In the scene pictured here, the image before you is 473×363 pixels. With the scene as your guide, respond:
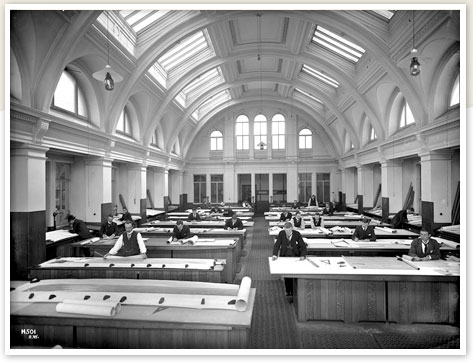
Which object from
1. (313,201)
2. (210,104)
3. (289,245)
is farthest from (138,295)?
(210,104)

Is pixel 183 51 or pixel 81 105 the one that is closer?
pixel 81 105

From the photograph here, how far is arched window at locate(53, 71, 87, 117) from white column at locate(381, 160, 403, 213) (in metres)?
12.6

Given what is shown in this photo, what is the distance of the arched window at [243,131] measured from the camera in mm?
25578

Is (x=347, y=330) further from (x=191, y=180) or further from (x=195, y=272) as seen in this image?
(x=191, y=180)

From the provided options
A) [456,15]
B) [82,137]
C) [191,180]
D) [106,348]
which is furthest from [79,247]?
[191,180]

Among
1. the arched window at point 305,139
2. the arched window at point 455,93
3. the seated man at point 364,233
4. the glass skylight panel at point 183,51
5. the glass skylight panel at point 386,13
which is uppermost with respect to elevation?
the glass skylight panel at point 183,51

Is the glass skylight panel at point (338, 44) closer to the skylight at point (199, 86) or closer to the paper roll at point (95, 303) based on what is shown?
the skylight at point (199, 86)

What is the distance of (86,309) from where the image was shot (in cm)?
359

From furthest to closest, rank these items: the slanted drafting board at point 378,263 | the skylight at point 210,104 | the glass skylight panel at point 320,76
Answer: the skylight at point 210,104 < the glass skylight panel at point 320,76 < the slanted drafting board at point 378,263

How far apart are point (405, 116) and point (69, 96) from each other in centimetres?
1265

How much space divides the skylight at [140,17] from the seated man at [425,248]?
9.71m

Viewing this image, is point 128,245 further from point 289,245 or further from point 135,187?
point 135,187

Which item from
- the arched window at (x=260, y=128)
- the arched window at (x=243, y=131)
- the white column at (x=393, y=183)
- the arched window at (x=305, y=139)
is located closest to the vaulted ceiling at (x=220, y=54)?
the white column at (x=393, y=183)

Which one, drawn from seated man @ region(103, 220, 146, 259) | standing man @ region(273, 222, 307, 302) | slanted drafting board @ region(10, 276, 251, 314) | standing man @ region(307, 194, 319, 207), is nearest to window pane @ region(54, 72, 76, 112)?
seated man @ region(103, 220, 146, 259)
